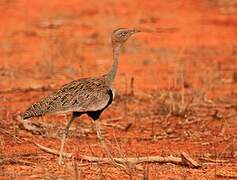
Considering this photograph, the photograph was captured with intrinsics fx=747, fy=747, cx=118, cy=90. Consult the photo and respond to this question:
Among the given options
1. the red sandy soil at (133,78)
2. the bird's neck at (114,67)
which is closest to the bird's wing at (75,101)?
the bird's neck at (114,67)

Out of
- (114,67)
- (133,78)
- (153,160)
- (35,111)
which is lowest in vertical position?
(153,160)

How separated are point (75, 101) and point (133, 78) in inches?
184

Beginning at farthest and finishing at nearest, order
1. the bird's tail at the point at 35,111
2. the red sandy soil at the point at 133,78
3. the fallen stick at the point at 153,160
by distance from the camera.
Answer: the red sandy soil at the point at 133,78 → the fallen stick at the point at 153,160 → the bird's tail at the point at 35,111

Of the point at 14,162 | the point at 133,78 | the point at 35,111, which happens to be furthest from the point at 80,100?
the point at 133,78

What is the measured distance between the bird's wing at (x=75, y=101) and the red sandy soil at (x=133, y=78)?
17.7 inches

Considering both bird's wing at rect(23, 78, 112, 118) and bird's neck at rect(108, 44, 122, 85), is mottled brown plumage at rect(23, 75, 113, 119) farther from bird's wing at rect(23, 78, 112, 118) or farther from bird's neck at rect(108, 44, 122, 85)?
bird's neck at rect(108, 44, 122, 85)

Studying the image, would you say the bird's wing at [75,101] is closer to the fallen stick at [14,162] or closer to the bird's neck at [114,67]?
the bird's neck at [114,67]

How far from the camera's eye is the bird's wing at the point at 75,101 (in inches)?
235

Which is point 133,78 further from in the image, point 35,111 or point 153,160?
point 35,111

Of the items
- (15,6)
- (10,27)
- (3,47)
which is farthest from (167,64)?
(15,6)

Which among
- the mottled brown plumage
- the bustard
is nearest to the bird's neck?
the bustard

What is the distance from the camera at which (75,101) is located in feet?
19.7

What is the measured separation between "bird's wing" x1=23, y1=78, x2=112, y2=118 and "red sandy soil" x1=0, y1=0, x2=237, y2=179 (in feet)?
1.48

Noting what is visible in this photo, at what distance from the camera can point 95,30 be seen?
17344 millimetres
